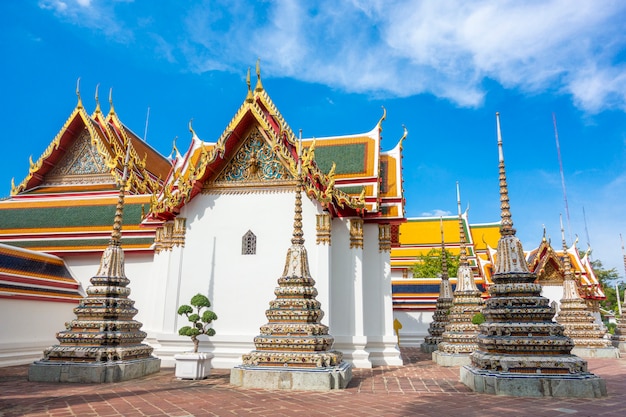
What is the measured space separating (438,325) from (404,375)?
6053mm

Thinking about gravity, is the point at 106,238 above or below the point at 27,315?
above

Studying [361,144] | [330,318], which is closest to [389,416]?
[330,318]

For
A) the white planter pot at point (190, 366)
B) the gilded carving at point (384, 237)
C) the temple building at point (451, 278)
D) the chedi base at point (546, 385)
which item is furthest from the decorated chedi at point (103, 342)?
the temple building at point (451, 278)

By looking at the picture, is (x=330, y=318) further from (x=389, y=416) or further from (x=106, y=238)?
(x=106, y=238)

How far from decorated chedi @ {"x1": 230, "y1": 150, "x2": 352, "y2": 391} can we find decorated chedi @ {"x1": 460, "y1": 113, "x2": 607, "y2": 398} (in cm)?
235

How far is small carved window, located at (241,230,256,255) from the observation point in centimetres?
1064

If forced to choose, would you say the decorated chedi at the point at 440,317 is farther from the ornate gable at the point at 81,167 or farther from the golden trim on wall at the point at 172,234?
the ornate gable at the point at 81,167

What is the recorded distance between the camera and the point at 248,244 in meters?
10.7

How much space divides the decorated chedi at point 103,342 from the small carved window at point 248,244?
2.81m

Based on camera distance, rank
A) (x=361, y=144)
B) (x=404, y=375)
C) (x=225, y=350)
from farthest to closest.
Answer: (x=361, y=144), (x=225, y=350), (x=404, y=375)

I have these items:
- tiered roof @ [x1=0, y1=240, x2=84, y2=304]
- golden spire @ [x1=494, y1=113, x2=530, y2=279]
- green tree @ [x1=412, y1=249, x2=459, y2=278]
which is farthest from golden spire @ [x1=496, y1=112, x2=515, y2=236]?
green tree @ [x1=412, y1=249, x2=459, y2=278]

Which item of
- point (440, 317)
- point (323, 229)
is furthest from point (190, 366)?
point (440, 317)

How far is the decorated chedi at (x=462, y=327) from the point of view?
1094 centimetres

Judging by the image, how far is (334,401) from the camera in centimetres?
605
